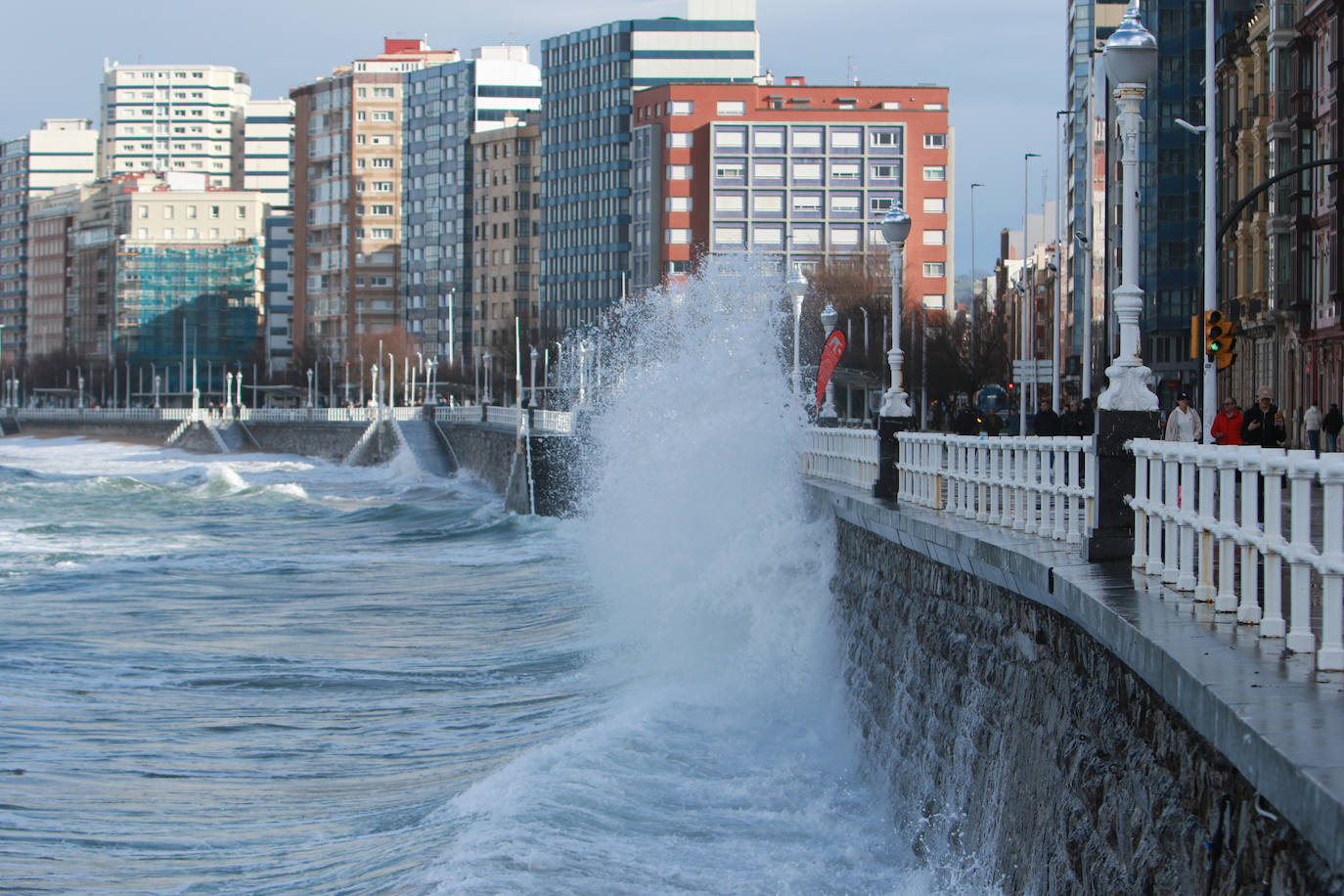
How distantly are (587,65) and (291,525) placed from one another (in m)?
83.4

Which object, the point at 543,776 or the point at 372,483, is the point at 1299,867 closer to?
the point at 543,776

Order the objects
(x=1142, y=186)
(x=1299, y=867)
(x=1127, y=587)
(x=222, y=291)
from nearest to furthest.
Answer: (x=1299, y=867) → (x=1127, y=587) → (x=1142, y=186) → (x=222, y=291)

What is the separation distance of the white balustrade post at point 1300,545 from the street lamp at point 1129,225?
342cm

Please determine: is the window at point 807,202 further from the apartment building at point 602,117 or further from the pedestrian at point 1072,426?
the pedestrian at point 1072,426

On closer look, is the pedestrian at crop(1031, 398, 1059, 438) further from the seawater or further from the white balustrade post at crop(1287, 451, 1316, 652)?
the white balustrade post at crop(1287, 451, 1316, 652)

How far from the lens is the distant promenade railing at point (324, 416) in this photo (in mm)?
52375

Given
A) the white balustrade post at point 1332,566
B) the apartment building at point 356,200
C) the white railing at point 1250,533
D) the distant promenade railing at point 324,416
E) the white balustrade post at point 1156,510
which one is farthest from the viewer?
the apartment building at point 356,200

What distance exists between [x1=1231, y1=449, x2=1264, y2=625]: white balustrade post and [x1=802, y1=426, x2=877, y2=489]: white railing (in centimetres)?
1078

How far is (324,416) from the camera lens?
315ft

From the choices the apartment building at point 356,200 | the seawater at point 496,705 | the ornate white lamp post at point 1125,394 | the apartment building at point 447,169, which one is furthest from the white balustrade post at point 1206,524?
the apartment building at point 356,200

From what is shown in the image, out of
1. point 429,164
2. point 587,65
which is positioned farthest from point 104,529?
point 429,164

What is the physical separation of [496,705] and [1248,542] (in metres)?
11.5

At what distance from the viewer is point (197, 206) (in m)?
179

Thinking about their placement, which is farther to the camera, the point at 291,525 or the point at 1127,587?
the point at 291,525
